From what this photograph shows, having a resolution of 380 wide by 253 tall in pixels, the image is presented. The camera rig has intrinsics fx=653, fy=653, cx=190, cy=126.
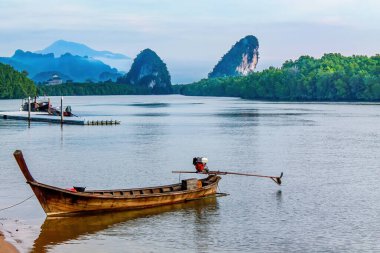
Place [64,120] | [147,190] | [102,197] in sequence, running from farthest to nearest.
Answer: [64,120] → [147,190] → [102,197]

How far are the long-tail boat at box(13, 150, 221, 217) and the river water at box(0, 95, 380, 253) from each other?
50 cm

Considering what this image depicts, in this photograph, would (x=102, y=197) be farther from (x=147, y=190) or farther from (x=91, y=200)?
(x=147, y=190)

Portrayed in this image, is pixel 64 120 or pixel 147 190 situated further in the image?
pixel 64 120

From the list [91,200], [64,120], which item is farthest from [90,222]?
[64,120]

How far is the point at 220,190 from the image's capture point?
4438 centimetres

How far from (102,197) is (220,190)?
12.2 m

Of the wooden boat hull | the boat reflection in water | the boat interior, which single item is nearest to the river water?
the boat reflection in water

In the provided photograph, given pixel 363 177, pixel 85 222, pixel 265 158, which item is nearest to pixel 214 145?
pixel 265 158

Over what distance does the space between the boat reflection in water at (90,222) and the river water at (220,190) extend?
54 mm

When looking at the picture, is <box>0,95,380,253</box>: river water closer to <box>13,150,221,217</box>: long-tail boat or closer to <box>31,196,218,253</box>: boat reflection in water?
<box>31,196,218,253</box>: boat reflection in water

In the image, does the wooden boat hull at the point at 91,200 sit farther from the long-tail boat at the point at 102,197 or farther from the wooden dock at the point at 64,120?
the wooden dock at the point at 64,120

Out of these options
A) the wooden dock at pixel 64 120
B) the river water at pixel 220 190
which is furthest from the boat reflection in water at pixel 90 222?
the wooden dock at pixel 64 120

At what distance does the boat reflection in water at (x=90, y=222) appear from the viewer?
30.9 metres

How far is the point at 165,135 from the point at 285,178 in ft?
143
